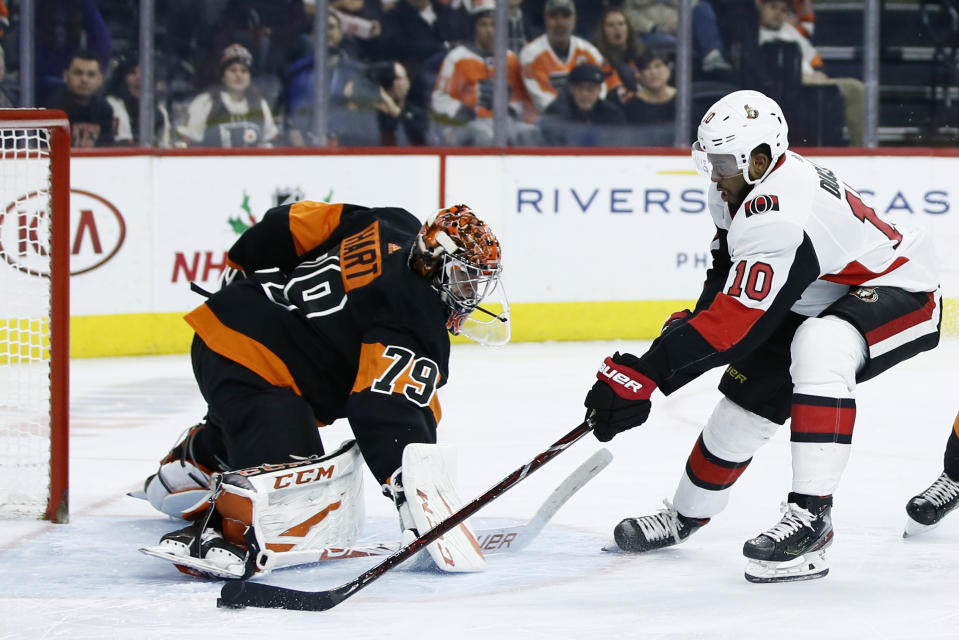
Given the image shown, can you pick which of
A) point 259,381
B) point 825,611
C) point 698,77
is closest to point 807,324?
point 825,611

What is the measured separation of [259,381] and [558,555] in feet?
2.34

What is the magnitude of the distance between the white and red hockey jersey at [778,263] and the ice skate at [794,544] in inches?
12.4

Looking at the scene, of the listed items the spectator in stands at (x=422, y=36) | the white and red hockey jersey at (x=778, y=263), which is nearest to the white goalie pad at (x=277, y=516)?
the white and red hockey jersey at (x=778, y=263)

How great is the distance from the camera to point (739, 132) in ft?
8.65

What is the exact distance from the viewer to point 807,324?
269cm

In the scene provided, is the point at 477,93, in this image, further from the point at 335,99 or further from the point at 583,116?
the point at 335,99

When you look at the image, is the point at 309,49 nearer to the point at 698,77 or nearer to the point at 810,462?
the point at 698,77

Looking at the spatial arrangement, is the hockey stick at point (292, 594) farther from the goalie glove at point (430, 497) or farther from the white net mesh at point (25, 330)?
the white net mesh at point (25, 330)

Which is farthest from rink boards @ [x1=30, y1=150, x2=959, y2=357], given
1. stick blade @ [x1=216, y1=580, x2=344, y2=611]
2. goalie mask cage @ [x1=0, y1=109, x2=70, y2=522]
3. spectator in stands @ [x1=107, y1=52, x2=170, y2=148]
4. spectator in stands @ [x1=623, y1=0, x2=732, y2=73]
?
stick blade @ [x1=216, y1=580, x2=344, y2=611]

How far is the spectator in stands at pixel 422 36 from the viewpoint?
6375mm

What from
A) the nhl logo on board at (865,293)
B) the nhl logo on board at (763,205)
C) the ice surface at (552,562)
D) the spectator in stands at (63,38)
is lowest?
the ice surface at (552,562)

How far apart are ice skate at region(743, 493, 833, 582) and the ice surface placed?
32 millimetres

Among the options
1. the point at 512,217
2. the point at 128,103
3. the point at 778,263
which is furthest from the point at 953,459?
the point at 128,103

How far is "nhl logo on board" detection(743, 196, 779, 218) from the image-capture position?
2604mm
